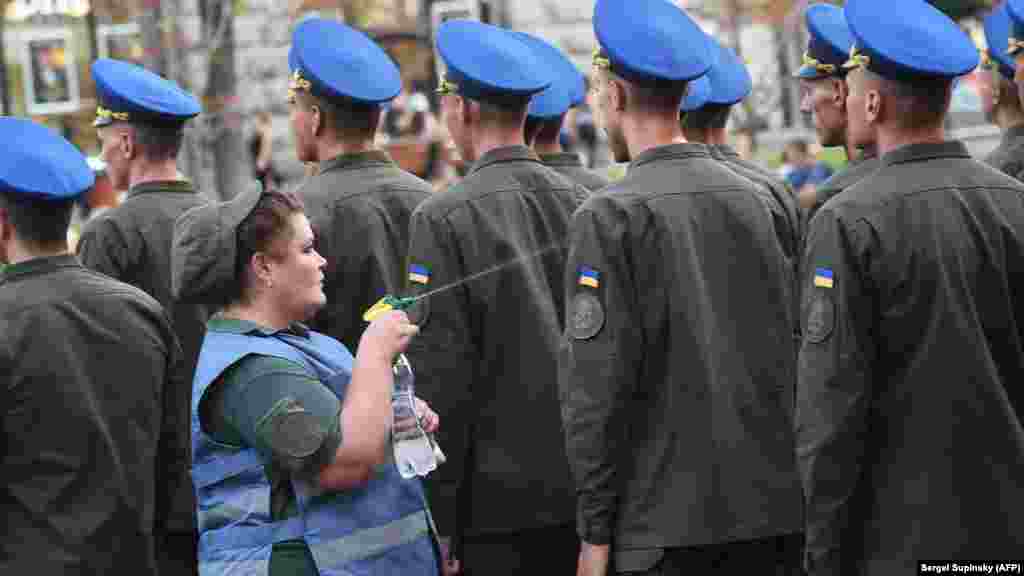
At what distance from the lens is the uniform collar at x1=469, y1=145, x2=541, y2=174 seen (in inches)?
244

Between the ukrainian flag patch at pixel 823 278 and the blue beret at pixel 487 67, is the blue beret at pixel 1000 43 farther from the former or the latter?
the ukrainian flag patch at pixel 823 278

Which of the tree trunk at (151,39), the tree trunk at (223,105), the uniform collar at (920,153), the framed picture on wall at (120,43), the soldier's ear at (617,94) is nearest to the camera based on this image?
the uniform collar at (920,153)

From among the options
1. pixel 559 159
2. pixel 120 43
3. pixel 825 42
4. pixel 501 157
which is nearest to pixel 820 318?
pixel 501 157

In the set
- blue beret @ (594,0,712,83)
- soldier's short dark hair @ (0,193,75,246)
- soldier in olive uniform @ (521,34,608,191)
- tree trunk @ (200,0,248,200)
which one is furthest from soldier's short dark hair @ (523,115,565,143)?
tree trunk @ (200,0,248,200)

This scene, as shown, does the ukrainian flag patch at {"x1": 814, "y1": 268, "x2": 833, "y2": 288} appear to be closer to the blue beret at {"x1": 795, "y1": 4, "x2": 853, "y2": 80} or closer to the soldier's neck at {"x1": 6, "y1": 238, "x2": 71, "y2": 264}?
the soldier's neck at {"x1": 6, "y1": 238, "x2": 71, "y2": 264}

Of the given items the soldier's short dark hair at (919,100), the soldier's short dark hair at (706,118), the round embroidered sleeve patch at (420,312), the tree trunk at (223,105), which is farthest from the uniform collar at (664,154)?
the tree trunk at (223,105)

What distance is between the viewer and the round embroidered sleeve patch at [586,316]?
5.05 metres

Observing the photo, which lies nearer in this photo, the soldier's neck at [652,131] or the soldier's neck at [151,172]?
the soldier's neck at [652,131]

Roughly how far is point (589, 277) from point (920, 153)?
0.93 meters

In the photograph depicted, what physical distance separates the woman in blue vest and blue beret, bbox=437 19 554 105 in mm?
1719

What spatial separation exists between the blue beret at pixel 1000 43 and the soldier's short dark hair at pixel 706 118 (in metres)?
1.11

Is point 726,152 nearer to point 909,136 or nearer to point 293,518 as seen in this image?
point 909,136

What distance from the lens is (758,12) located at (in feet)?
81.5

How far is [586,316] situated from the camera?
5.07 metres
